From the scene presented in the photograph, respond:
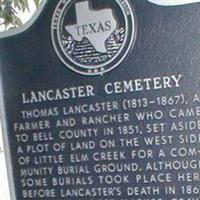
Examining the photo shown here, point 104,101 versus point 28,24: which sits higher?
point 28,24

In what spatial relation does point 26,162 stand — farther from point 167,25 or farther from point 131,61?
point 167,25

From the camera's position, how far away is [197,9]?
2.46m

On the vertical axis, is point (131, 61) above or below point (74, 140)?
above

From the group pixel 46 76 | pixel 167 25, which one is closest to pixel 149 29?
pixel 167 25

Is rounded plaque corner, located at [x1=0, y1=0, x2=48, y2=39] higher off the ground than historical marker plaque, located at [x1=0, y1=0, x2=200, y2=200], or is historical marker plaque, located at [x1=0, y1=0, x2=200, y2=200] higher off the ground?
rounded plaque corner, located at [x1=0, y1=0, x2=48, y2=39]

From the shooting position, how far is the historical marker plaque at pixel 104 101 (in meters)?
2.48

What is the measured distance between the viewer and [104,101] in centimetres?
259

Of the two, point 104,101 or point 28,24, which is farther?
point 28,24

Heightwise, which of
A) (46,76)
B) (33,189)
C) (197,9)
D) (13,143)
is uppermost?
(197,9)

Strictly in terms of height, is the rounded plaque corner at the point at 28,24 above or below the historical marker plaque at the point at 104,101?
above

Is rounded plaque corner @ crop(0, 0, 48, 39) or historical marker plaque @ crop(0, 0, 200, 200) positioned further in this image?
rounded plaque corner @ crop(0, 0, 48, 39)

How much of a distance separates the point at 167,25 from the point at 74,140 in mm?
645

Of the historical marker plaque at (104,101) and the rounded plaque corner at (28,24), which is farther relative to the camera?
the rounded plaque corner at (28,24)

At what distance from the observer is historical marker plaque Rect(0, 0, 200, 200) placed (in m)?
2.48
